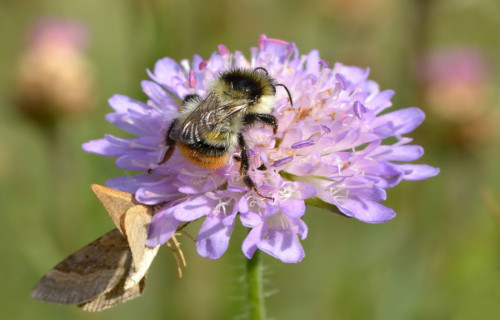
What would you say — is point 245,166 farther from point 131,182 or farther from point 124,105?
point 124,105

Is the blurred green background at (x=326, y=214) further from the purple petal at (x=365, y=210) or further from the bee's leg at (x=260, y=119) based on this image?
the bee's leg at (x=260, y=119)

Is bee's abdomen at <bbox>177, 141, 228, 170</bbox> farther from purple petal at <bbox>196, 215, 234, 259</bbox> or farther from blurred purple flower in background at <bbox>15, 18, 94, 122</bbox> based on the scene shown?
blurred purple flower in background at <bbox>15, 18, 94, 122</bbox>

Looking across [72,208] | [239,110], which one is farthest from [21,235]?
[239,110]

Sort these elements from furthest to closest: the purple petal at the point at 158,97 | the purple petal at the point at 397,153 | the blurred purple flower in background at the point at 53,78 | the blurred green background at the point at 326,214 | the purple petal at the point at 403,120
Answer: the blurred purple flower in background at the point at 53,78 < the blurred green background at the point at 326,214 < the purple petal at the point at 158,97 < the purple petal at the point at 403,120 < the purple petal at the point at 397,153

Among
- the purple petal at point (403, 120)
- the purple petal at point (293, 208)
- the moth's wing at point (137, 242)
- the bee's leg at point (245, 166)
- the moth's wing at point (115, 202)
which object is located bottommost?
the moth's wing at point (137, 242)

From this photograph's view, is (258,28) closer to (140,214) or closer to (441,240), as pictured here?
(441,240)

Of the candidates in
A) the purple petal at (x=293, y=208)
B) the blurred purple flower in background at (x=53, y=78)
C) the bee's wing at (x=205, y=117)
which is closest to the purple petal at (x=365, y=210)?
the purple petal at (x=293, y=208)

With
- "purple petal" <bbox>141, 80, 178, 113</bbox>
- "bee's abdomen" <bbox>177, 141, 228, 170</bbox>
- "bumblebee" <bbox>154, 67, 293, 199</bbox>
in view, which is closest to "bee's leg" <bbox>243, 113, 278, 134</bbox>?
"bumblebee" <bbox>154, 67, 293, 199</bbox>
